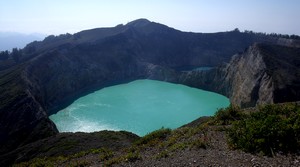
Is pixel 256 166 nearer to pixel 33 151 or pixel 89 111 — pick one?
pixel 33 151

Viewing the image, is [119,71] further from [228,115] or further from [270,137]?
[270,137]

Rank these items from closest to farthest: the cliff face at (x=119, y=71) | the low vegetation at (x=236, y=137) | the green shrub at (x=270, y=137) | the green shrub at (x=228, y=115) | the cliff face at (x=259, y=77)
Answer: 1. the green shrub at (x=270, y=137)
2. the low vegetation at (x=236, y=137)
3. the green shrub at (x=228, y=115)
4. the cliff face at (x=119, y=71)
5. the cliff face at (x=259, y=77)

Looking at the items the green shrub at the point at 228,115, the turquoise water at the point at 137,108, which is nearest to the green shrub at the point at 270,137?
the green shrub at the point at 228,115

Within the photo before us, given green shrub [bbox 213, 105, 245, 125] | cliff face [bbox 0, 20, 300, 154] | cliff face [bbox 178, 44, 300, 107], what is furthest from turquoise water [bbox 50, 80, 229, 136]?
green shrub [bbox 213, 105, 245, 125]

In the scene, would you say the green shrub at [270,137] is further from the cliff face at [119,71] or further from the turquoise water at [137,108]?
the turquoise water at [137,108]

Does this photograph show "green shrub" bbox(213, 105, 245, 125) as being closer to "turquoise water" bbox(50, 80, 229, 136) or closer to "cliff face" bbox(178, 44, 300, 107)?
"turquoise water" bbox(50, 80, 229, 136)

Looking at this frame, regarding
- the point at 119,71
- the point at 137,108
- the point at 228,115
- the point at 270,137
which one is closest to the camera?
the point at 270,137

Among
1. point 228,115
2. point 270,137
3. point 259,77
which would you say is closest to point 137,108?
point 259,77

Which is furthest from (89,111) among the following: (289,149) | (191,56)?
(191,56)

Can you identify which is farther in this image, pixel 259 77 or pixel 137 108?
pixel 137 108
